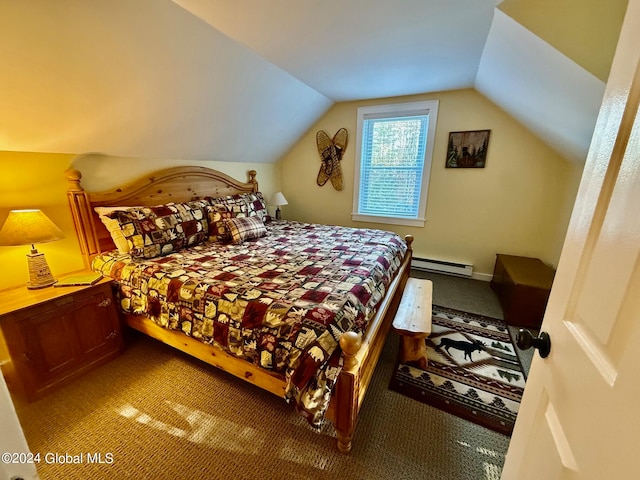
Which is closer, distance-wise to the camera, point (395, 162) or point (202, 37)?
point (202, 37)

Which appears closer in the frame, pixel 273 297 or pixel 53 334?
pixel 273 297

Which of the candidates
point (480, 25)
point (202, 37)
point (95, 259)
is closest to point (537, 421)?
point (480, 25)

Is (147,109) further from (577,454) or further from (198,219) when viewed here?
(577,454)

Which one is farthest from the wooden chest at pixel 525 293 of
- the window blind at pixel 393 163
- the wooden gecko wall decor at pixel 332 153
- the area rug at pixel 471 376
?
the wooden gecko wall decor at pixel 332 153

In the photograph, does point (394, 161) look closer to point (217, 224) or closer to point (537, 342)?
point (217, 224)

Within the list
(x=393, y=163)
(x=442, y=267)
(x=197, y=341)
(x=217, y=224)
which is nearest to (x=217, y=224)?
(x=217, y=224)

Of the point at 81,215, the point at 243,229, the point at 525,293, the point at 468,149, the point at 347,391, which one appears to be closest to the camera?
the point at 347,391

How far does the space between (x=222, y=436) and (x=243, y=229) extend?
171 centimetres

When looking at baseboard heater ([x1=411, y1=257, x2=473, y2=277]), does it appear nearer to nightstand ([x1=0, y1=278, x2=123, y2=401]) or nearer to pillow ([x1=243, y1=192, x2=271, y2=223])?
pillow ([x1=243, y1=192, x2=271, y2=223])

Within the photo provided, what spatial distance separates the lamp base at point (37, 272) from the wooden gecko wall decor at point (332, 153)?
10.5 feet

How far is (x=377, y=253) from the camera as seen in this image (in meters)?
2.26

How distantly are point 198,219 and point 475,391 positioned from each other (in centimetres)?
265

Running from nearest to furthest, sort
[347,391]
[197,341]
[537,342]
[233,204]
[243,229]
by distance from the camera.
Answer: [537,342] → [347,391] → [197,341] → [243,229] → [233,204]

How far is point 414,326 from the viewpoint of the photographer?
1764 mm
